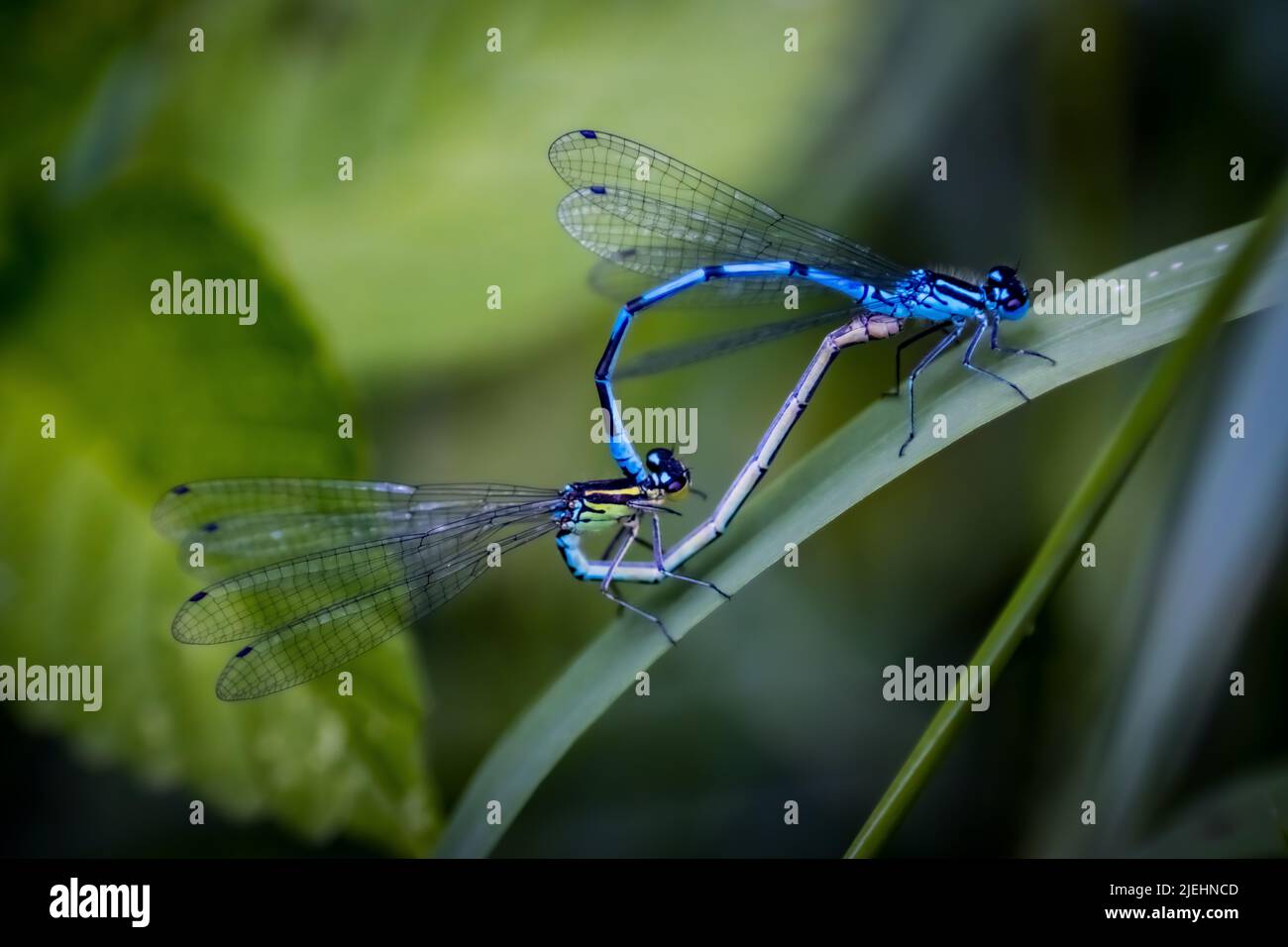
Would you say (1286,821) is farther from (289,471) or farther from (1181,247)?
(289,471)

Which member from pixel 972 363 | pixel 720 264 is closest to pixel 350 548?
pixel 720 264

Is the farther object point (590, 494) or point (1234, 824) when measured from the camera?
point (590, 494)

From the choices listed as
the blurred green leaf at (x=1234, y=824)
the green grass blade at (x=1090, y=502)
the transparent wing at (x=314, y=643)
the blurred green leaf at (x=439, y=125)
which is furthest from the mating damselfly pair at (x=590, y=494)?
the blurred green leaf at (x=1234, y=824)

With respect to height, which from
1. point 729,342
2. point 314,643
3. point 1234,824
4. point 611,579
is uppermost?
point 729,342

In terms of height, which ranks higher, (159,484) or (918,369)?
(918,369)

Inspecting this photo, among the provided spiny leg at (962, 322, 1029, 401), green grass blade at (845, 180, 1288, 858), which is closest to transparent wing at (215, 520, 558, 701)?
green grass blade at (845, 180, 1288, 858)

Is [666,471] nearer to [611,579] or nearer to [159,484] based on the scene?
[611,579]
